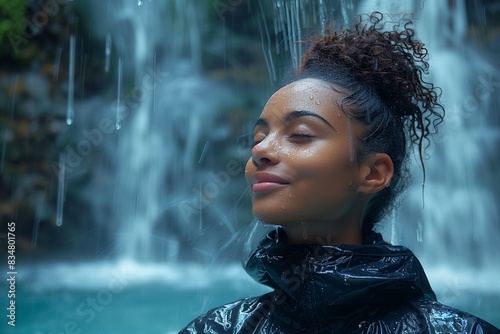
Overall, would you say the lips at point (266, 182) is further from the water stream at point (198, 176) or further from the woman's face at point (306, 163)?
the water stream at point (198, 176)

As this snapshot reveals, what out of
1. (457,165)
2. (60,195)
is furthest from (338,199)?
(60,195)

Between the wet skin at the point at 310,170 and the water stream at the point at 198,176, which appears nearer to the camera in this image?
the wet skin at the point at 310,170

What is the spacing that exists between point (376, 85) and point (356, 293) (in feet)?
1.73

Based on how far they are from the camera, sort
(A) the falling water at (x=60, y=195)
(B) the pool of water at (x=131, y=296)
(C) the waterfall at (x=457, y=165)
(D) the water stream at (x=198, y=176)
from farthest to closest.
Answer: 1. (A) the falling water at (x=60, y=195)
2. (C) the waterfall at (x=457, y=165)
3. (D) the water stream at (x=198, y=176)
4. (B) the pool of water at (x=131, y=296)

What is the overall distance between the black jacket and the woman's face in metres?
0.09

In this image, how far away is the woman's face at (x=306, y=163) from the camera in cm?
122

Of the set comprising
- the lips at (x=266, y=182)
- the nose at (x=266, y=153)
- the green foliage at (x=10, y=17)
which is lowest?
the lips at (x=266, y=182)

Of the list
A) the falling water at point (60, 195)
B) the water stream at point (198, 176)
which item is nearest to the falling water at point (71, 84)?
the water stream at point (198, 176)

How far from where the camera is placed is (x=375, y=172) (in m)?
1.33

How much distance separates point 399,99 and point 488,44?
331 cm

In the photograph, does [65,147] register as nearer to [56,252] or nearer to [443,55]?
[56,252]

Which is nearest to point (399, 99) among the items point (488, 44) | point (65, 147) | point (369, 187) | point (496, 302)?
point (369, 187)

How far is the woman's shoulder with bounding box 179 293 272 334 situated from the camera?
1.33m

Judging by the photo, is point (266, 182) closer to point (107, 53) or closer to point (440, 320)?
point (440, 320)
